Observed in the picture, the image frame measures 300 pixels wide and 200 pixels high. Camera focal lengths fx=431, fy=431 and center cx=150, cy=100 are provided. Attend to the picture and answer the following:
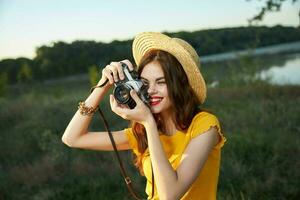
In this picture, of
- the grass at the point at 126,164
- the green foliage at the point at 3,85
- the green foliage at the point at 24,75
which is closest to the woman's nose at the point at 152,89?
Result: the grass at the point at 126,164

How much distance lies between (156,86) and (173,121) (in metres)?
0.20

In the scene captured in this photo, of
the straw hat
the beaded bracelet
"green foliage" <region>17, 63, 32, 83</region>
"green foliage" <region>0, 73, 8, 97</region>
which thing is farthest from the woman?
"green foliage" <region>17, 63, 32, 83</region>

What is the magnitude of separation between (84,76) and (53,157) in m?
31.1

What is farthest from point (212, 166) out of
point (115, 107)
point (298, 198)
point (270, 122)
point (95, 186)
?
point (270, 122)

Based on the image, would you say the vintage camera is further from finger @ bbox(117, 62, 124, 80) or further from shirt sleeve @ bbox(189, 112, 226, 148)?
shirt sleeve @ bbox(189, 112, 226, 148)

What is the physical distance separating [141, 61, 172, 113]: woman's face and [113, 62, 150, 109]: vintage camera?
36 millimetres

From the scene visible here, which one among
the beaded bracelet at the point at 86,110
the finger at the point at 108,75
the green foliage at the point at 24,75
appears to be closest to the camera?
the finger at the point at 108,75

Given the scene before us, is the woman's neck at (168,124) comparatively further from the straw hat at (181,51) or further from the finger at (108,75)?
the finger at (108,75)

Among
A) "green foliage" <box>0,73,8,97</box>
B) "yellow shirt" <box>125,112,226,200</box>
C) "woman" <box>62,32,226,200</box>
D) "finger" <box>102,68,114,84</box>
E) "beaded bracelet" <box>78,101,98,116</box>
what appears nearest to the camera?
"woman" <box>62,32,226,200</box>

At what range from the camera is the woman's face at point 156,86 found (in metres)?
1.88

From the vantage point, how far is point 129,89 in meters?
1.79

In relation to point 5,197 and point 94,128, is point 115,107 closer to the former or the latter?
point 5,197

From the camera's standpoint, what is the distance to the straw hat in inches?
74.8

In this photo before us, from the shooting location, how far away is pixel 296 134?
7.25 meters
